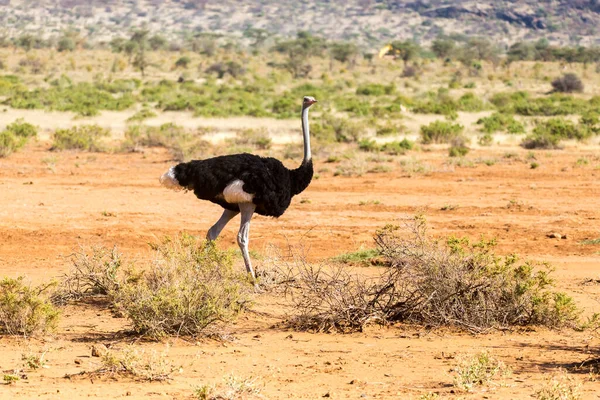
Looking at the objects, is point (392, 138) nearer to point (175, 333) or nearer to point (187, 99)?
point (187, 99)

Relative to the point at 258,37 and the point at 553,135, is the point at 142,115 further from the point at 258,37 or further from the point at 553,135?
the point at 258,37

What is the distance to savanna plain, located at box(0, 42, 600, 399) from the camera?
6.61m

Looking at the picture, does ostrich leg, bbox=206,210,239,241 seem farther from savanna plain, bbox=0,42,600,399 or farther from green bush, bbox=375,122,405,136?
green bush, bbox=375,122,405,136

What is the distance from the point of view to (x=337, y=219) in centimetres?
1505

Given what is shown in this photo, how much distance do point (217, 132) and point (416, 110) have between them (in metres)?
10.4

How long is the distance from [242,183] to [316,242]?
4.00 meters

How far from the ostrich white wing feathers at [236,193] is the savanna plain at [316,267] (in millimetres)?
632

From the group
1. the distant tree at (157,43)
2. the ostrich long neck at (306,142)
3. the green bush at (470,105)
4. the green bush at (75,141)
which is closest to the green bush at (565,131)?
the green bush at (470,105)

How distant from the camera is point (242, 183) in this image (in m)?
9.17

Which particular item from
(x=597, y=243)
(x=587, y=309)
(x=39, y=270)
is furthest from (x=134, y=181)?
(x=587, y=309)

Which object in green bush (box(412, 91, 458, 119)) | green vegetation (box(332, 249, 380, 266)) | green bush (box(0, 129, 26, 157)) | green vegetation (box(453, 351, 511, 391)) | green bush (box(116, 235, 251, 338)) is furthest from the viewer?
green bush (box(412, 91, 458, 119))

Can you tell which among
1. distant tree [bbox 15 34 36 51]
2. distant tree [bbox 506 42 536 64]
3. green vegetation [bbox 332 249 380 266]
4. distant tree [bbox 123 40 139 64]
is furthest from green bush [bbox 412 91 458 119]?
distant tree [bbox 15 34 36 51]

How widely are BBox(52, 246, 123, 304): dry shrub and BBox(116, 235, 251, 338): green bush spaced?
944mm

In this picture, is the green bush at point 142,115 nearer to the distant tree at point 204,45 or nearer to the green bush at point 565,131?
the green bush at point 565,131
